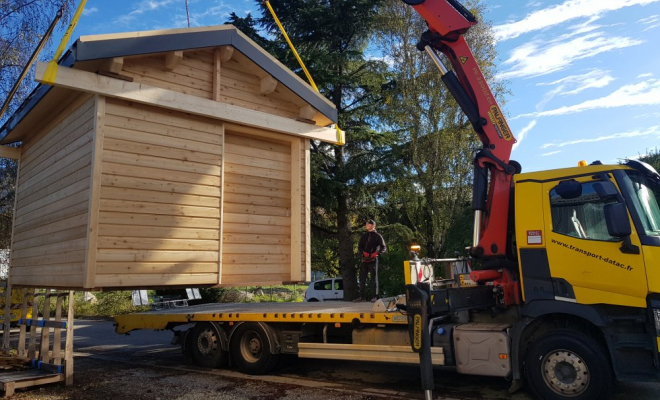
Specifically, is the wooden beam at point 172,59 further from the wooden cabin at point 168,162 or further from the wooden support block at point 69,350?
the wooden support block at point 69,350

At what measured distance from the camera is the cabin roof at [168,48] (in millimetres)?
5676

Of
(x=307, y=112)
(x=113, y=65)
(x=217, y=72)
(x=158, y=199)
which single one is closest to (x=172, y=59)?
(x=217, y=72)

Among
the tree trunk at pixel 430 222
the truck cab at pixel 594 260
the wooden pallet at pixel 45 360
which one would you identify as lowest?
the wooden pallet at pixel 45 360

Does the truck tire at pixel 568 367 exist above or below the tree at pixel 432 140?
below

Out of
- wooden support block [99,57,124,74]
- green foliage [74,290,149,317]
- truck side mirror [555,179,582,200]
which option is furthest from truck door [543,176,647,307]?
green foliage [74,290,149,317]

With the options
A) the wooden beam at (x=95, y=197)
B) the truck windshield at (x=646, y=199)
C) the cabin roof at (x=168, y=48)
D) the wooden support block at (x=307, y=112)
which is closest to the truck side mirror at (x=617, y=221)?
the truck windshield at (x=646, y=199)

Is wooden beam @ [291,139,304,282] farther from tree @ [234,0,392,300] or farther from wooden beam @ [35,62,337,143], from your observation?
tree @ [234,0,392,300]

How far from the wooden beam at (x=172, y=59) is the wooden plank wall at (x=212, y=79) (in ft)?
0.24

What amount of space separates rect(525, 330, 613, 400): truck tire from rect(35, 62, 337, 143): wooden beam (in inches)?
188

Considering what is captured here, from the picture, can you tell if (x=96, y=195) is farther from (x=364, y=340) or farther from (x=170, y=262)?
(x=364, y=340)

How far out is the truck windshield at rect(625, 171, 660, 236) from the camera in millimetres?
5367

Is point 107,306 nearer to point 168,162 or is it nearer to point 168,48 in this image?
point 168,162

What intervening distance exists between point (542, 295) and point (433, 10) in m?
4.91

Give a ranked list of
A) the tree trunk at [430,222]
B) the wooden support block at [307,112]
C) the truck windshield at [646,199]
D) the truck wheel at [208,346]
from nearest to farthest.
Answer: the truck windshield at [646,199], the wooden support block at [307,112], the truck wheel at [208,346], the tree trunk at [430,222]
